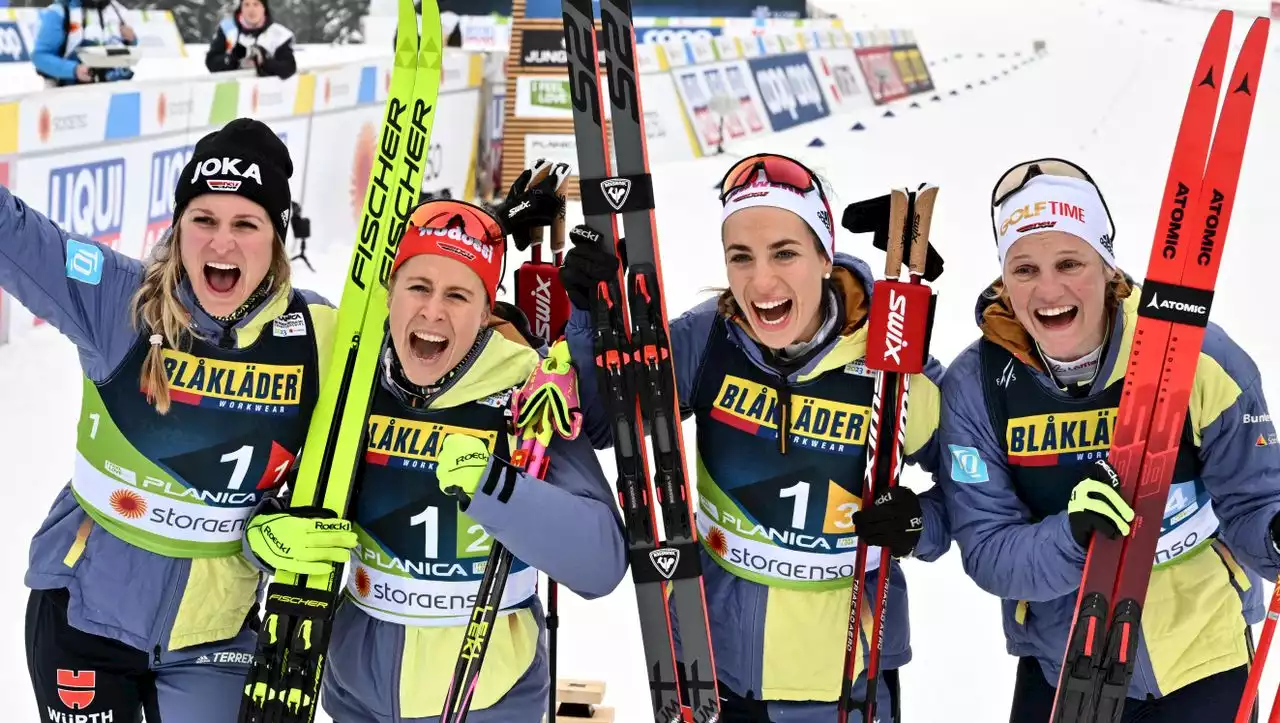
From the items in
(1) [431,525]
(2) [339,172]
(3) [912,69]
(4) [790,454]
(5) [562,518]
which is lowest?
(2) [339,172]

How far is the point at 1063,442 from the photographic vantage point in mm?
2342

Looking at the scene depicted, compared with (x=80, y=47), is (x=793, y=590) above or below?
below

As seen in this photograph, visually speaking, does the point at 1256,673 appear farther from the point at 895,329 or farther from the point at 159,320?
the point at 159,320

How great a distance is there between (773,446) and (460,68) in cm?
995

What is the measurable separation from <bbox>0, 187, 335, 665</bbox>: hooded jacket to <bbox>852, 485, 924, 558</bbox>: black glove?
3.61 feet

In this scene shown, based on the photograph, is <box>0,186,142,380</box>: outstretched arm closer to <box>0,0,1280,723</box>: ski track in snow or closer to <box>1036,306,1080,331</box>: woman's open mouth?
<box>0,0,1280,723</box>: ski track in snow

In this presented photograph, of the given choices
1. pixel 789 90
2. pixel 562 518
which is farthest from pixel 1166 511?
pixel 789 90

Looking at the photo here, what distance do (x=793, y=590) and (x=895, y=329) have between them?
53 cm

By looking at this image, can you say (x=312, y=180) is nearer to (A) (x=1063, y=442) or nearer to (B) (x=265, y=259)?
(B) (x=265, y=259)

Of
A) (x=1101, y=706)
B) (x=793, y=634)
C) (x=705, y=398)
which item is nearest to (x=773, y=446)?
(x=705, y=398)

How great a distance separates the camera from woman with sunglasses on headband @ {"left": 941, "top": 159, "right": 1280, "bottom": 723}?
228 centimetres

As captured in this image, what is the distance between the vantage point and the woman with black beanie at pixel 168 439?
2.35 metres

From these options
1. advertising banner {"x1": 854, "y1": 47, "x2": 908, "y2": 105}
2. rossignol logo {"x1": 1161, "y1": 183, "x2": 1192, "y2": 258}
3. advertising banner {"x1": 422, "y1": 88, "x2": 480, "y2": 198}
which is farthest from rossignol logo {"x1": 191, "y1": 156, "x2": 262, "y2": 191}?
advertising banner {"x1": 854, "y1": 47, "x2": 908, "y2": 105}

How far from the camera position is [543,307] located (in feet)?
9.47
